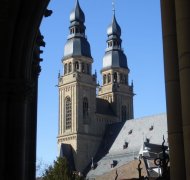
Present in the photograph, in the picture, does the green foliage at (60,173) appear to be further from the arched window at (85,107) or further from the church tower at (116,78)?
the church tower at (116,78)

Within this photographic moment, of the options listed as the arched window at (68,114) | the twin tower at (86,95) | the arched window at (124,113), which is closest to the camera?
the twin tower at (86,95)

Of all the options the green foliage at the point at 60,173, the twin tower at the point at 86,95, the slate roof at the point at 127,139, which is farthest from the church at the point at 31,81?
the twin tower at the point at 86,95

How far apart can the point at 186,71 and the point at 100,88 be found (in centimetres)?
10048

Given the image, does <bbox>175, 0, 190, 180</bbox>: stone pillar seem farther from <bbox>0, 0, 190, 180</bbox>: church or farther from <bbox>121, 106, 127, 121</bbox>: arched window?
<bbox>121, 106, 127, 121</bbox>: arched window

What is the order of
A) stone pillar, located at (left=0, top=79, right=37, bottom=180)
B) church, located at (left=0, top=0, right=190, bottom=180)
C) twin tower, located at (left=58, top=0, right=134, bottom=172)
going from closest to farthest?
church, located at (left=0, top=0, right=190, bottom=180)
stone pillar, located at (left=0, top=79, right=37, bottom=180)
twin tower, located at (left=58, top=0, right=134, bottom=172)

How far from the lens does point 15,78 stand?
8.73 m

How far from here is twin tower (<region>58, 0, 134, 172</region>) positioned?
3558 inches

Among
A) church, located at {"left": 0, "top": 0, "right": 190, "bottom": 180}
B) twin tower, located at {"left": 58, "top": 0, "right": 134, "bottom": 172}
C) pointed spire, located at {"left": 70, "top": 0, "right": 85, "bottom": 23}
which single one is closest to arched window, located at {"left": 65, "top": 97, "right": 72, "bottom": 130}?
twin tower, located at {"left": 58, "top": 0, "right": 134, "bottom": 172}

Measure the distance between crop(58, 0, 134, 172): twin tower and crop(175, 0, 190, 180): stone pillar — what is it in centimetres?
8292

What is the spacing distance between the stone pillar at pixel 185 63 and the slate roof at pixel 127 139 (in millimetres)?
78608

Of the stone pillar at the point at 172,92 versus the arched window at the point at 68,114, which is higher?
the arched window at the point at 68,114

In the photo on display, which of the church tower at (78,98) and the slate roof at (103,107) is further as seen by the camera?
the slate roof at (103,107)

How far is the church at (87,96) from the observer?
90.1m

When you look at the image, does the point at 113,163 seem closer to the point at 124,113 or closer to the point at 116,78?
the point at 124,113
